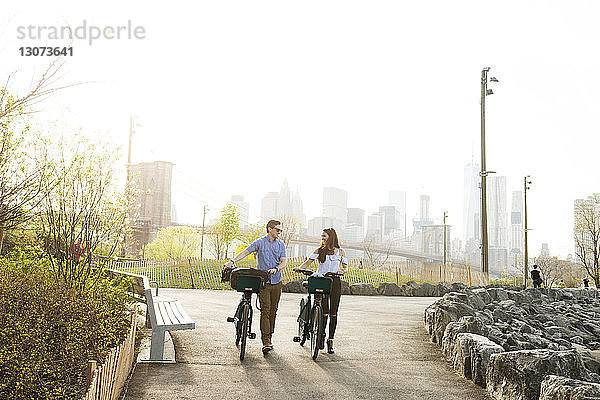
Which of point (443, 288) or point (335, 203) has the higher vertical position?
point (335, 203)

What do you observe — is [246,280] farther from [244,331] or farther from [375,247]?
[375,247]

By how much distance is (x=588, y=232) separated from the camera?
42.4 meters

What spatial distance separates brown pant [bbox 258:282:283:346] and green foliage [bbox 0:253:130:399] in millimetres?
1784

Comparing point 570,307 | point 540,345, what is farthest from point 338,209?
point 540,345

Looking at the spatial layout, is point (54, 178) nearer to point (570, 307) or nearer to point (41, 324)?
point (41, 324)

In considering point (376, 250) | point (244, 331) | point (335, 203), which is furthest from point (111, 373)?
point (335, 203)

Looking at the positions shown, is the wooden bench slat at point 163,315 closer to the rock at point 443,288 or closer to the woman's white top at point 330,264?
the woman's white top at point 330,264

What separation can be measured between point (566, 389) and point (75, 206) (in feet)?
22.9

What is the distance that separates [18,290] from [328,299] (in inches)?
159

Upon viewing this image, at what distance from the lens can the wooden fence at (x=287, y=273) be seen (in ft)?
84.2

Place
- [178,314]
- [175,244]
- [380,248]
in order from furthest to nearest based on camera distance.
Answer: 1. [380,248]
2. [175,244]
3. [178,314]

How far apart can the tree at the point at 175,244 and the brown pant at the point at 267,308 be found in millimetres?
37896

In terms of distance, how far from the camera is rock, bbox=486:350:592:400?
5742 mm

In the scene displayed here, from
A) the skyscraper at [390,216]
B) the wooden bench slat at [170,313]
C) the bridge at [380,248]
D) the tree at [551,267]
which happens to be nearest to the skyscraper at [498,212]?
the skyscraper at [390,216]
